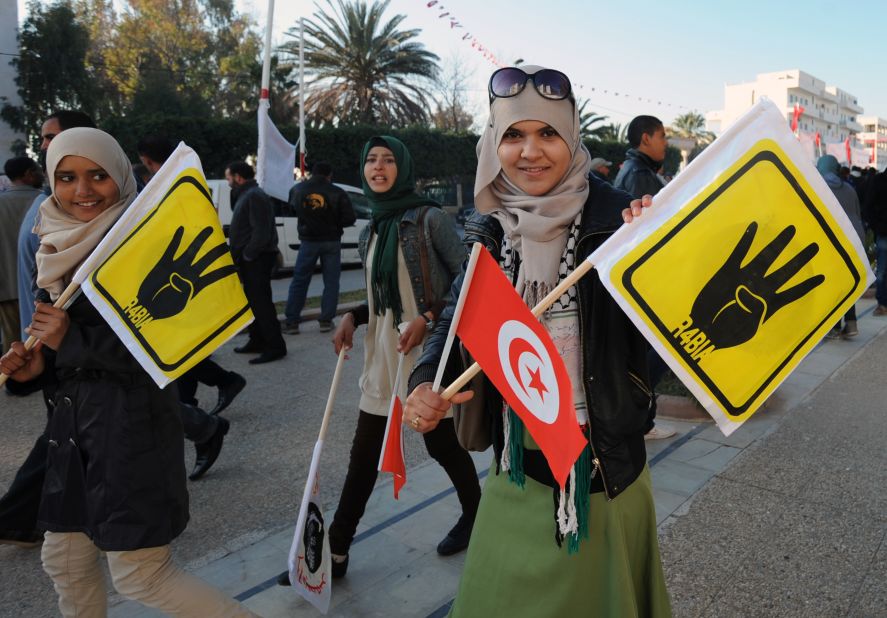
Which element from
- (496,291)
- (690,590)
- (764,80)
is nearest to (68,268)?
(496,291)

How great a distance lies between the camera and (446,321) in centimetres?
199

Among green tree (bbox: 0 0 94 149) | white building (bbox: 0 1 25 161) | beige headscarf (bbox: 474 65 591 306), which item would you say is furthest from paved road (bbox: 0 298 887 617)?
white building (bbox: 0 1 25 161)

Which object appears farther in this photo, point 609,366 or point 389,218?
point 389,218

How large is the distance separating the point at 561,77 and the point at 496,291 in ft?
2.08

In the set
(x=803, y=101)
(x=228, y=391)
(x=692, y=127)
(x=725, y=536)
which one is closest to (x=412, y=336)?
(x=725, y=536)

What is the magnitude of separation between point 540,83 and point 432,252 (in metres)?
1.29

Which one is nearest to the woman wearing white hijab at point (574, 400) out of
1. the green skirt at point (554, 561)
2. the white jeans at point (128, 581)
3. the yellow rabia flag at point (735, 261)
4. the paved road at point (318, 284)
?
the green skirt at point (554, 561)

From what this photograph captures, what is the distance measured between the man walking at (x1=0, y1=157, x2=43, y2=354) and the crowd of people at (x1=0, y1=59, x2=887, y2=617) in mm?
2907

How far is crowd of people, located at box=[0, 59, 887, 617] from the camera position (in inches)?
69.7

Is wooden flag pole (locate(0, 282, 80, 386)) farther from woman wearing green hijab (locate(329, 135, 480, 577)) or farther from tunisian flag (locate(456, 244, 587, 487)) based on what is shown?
tunisian flag (locate(456, 244, 587, 487))

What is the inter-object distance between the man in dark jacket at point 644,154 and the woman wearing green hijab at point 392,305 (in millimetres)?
2078

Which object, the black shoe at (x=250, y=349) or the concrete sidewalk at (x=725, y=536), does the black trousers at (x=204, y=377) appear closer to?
the concrete sidewalk at (x=725, y=536)

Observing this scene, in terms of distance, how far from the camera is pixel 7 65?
22.5m

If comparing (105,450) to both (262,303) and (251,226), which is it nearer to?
(262,303)
